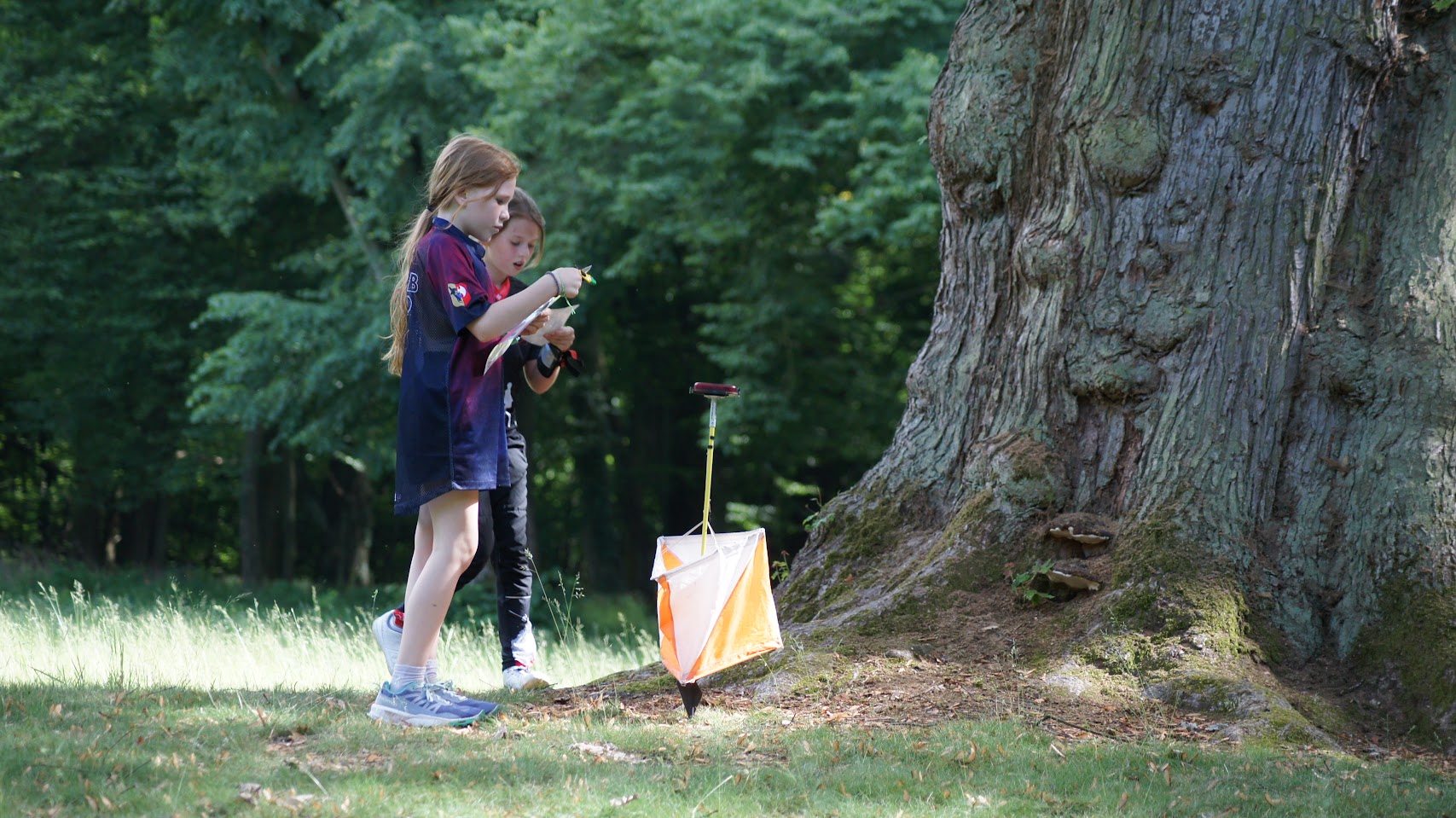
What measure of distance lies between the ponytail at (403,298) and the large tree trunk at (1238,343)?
6.96 ft

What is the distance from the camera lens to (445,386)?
406cm

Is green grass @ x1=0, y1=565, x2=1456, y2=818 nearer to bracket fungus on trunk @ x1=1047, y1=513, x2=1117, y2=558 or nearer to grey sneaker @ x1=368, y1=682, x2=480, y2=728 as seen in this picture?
grey sneaker @ x1=368, y1=682, x2=480, y2=728

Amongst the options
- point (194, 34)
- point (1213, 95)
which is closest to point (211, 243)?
point (194, 34)

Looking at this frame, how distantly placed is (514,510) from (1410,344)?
380cm

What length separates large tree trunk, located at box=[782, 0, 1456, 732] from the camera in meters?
4.88

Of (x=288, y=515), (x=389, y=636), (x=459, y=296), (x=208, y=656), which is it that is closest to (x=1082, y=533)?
(x=459, y=296)

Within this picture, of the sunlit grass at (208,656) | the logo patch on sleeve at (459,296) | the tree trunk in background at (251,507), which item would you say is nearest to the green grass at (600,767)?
the sunlit grass at (208,656)

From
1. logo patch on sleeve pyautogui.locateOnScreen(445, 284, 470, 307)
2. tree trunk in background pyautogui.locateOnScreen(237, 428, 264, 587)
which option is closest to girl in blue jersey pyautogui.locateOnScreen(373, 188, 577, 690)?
logo patch on sleeve pyautogui.locateOnScreen(445, 284, 470, 307)

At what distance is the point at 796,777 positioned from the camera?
12.2 ft

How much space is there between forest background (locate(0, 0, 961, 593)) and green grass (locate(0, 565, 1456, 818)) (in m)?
7.70

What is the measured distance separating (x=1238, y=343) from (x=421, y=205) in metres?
11.7

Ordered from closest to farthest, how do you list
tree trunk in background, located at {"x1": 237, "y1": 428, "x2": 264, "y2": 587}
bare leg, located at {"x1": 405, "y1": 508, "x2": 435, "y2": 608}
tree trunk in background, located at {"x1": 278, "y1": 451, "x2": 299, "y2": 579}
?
bare leg, located at {"x1": 405, "y1": 508, "x2": 435, "y2": 608} < tree trunk in background, located at {"x1": 237, "y1": 428, "x2": 264, "y2": 587} < tree trunk in background, located at {"x1": 278, "y1": 451, "x2": 299, "y2": 579}

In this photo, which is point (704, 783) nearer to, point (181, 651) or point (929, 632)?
point (929, 632)

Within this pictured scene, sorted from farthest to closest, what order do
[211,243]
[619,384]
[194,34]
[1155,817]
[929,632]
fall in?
[619,384]
[211,243]
[194,34]
[929,632]
[1155,817]
